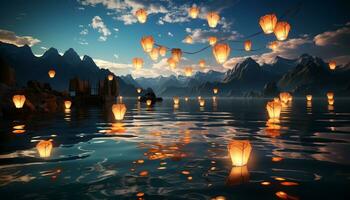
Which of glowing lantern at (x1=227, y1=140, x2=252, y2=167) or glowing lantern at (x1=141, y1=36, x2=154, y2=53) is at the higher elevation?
glowing lantern at (x1=141, y1=36, x2=154, y2=53)

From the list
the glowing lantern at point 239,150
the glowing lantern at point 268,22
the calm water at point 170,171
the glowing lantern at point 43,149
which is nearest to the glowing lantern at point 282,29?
the glowing lantern at point 268,22

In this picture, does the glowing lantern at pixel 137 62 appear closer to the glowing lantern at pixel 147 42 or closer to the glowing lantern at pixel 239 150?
the glowing lantern at pixel 147 42

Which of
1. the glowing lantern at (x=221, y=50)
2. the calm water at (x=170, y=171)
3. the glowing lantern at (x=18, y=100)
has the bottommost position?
the calm water at (x=170, y=171)

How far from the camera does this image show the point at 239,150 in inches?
255

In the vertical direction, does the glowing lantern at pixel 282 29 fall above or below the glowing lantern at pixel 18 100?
above

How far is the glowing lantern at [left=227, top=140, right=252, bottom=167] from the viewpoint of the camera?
20.7 ft

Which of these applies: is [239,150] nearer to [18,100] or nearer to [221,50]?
[221,50]

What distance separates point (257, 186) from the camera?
5.38 meters

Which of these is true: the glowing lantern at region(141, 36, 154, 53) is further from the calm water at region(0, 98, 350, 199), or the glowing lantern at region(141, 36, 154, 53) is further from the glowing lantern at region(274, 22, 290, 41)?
the calm water at region(0, 98, 350, 199)

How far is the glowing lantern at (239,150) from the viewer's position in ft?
20.7

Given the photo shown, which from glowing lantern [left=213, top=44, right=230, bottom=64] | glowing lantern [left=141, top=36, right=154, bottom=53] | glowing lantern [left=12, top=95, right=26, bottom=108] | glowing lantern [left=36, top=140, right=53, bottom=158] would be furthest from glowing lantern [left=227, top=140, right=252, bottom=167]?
glowing lantern [left=12, top=95, right=26, bottom=108]

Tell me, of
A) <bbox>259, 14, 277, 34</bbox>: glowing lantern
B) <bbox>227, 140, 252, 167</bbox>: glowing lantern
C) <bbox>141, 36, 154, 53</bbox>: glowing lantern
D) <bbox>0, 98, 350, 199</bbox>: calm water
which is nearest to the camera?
<bbox>0, 98, 350, 199</bbox>: calm water

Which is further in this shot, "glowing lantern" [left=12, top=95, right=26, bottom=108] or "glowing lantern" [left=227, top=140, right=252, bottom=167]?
"glowing lantern" [left=12, top=95, right=26, bottom=108]

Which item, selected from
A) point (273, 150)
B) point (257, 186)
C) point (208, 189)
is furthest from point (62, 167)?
point (273, 150)
